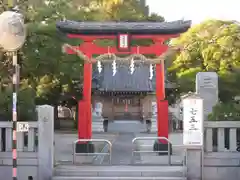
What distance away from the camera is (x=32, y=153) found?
35.1ft

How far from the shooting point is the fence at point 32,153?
10.6 meters

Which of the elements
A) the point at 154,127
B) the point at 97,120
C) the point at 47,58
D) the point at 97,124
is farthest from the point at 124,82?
the point at 47,58

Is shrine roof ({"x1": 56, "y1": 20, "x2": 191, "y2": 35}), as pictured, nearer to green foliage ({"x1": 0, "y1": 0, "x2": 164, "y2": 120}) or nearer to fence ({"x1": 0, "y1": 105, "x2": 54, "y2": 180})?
green foliage ({"x1": 0, "y1": 0, "x2": 164, "y2": 120})

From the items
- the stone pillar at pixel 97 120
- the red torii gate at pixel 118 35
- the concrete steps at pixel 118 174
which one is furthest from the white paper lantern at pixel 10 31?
the stone pillar at pixel 97 120

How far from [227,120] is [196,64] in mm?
19375

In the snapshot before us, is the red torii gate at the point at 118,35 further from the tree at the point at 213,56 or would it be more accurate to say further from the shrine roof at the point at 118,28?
the tree at the point at 213,56

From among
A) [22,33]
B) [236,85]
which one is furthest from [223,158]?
[236,85]

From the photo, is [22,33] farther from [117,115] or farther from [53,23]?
[117,115]

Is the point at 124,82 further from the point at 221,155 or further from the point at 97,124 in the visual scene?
the point at 221,155

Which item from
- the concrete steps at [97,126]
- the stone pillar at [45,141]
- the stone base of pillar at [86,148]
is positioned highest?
the stone pillar at [45,141]

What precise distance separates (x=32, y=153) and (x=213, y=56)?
18901 millimetres

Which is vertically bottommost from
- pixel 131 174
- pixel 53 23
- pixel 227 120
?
pixel 131 174

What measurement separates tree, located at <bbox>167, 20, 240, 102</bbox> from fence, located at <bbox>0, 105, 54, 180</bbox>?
14.5 meters

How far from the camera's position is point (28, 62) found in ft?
72.7
